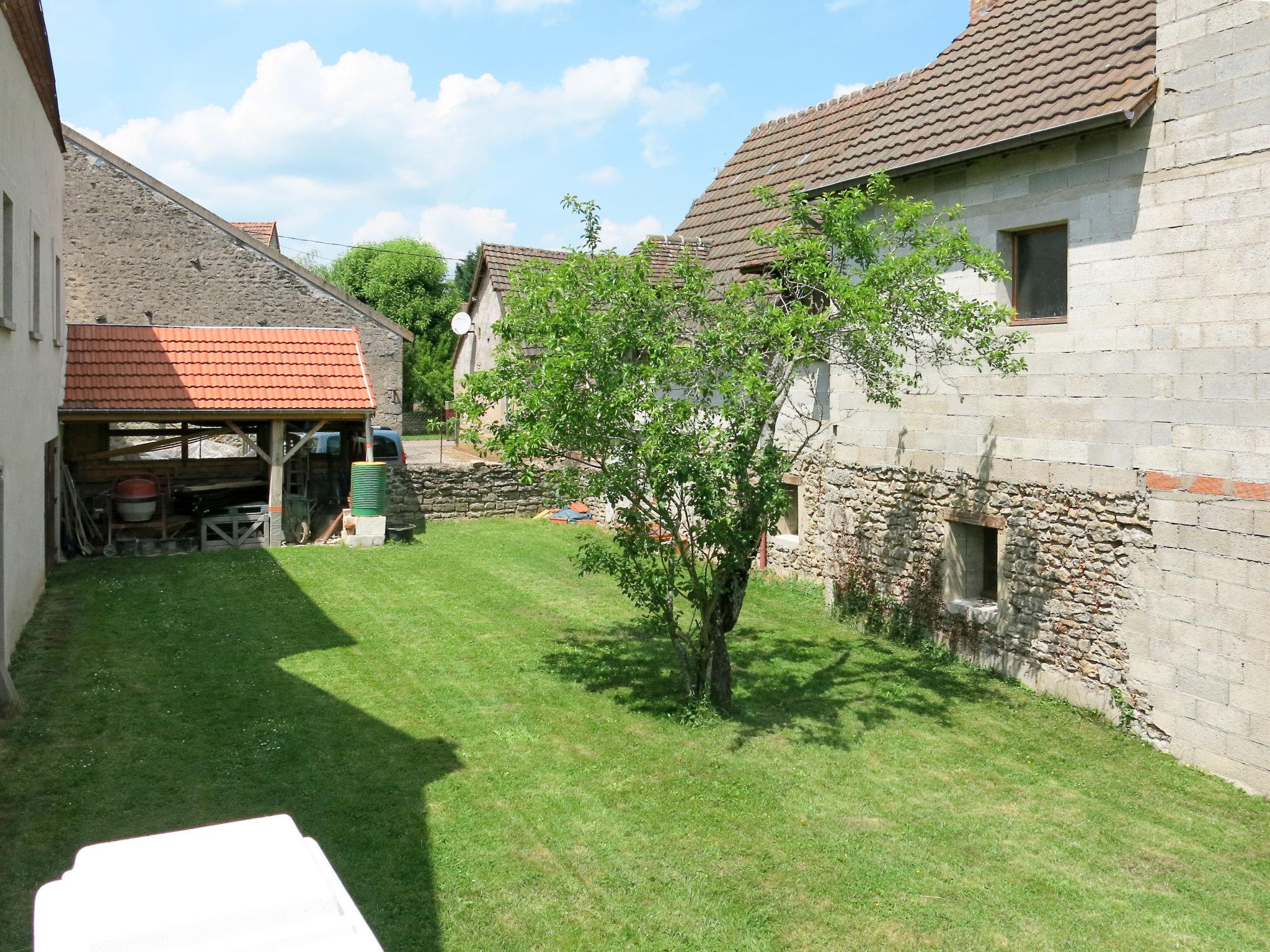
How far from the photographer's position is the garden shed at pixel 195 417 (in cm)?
1603

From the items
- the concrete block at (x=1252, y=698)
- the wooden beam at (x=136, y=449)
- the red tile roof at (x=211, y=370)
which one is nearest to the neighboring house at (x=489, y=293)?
the red tile roof at (x=211, y=370)

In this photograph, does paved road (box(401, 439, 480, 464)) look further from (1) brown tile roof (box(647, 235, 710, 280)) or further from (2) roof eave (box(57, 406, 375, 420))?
(2) roof eave (box(57, 406, 375, 420))

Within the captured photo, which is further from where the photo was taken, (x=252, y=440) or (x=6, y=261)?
(x=252, y=440)

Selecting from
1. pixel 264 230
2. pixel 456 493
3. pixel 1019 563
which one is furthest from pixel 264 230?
pixel 1019 563

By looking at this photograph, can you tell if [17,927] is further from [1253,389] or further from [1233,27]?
[1233,27]

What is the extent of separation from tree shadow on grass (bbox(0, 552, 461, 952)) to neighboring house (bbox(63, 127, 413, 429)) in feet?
36.5

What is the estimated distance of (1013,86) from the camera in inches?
420

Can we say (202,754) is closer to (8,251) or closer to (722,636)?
(722,636)

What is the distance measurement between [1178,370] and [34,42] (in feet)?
37.4

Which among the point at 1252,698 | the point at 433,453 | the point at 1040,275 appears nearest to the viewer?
the point at 1252,698

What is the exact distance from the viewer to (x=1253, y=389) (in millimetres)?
7953

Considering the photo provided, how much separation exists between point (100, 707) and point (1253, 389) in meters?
9.84

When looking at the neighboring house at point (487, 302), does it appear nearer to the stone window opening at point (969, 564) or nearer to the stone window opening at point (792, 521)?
the stone window opening at point (792, 521)

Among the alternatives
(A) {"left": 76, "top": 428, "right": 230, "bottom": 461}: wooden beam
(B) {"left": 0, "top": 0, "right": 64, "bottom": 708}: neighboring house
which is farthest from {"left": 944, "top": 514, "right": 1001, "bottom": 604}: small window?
(A) {"left": 76, "top": 428, "right": 230, "bottom": 461}: wooden beam
